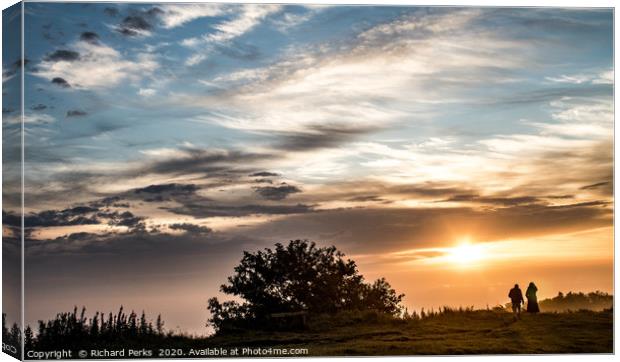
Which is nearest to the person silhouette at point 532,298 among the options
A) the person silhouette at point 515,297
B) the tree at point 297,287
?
the person silhouette at point 515,297

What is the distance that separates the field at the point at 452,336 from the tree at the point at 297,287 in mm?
495

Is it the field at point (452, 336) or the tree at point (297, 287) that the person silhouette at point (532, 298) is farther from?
the tree at point (297, 287)

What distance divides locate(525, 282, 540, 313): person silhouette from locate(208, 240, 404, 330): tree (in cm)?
301

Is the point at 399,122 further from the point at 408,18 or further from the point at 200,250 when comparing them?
the point at 200,250

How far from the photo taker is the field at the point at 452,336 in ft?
91.4

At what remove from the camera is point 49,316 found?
26.8 meters

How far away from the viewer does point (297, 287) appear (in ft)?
96.5

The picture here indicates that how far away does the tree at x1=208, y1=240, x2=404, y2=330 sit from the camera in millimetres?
28375

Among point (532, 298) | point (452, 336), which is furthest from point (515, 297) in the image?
point (452, 336)

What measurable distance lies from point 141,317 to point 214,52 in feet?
20.4

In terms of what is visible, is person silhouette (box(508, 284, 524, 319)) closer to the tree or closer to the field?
→ the field

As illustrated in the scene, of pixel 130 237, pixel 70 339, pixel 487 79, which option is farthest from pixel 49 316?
pixel 487 79

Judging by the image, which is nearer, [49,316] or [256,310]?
[49,316]

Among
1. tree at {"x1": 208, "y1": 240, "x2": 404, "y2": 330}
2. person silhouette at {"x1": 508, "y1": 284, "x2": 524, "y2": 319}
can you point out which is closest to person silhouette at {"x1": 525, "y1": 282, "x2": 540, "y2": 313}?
person silhouette at {"x1": 508, "y1": 284, "x2": 524, "y2": 319}
